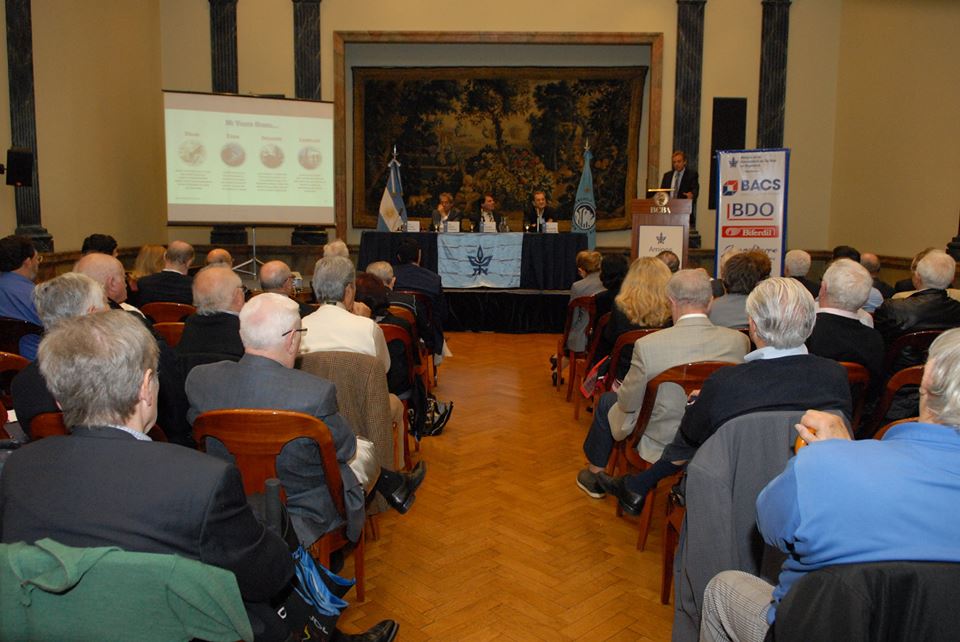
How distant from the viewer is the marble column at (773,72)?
9602 mm

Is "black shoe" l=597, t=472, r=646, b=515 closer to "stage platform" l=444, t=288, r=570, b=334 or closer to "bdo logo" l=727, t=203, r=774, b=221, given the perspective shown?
"bdo logo" l=727, t=203, r=774, b=221

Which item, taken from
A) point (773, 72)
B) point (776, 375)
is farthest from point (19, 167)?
point (773, 72)

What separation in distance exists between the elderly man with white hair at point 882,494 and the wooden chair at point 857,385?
1342mm

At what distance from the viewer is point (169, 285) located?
484cm

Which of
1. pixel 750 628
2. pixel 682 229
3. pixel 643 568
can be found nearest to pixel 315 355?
pixel 643 568

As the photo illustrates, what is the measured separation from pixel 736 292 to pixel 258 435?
2688 mm

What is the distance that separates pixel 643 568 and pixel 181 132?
7.17 meters

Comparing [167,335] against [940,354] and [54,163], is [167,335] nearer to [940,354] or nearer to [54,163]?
[940,354]

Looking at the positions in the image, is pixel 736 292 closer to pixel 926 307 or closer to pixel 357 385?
pixel 926 307

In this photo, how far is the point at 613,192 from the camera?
10562 millimetres

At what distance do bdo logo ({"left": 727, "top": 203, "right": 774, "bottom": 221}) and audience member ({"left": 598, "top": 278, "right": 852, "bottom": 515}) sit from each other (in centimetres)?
510

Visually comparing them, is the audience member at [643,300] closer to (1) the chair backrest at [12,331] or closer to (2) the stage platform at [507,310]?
(1) the chair backrest at [12,331]

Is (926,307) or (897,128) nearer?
(926,307)

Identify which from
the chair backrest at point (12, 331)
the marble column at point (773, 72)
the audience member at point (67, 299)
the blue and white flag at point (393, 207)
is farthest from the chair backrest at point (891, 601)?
the marble column at point (773, 72)
